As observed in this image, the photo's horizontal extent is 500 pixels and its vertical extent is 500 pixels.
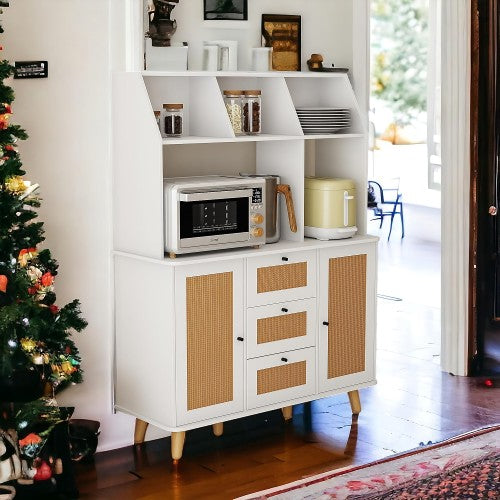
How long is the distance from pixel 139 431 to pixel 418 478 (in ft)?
4.23

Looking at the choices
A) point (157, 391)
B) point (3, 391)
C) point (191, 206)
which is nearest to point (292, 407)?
point (157, 391)

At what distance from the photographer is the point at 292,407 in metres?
5.16

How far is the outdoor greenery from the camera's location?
14.0 meters

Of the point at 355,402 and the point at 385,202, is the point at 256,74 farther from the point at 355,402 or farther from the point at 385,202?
the point at 385,202

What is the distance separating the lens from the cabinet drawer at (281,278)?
4.53 metres

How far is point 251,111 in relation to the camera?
466cm

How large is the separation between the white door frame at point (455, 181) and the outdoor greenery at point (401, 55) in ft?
26.6

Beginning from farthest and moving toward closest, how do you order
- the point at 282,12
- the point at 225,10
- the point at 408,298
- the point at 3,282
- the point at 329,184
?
the point at 408,298
the point at 282,12
the point at 329,184
the point at 225,10
the point at 3,282

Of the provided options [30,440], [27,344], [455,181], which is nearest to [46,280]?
[27,344]

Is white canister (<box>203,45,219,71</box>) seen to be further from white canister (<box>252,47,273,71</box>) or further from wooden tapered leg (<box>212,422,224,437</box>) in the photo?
wooden tapered leg (<box>212,422,224,437</box>)

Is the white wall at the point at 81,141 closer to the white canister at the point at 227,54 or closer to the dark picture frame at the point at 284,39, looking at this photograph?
the white canister at the point at 227,54

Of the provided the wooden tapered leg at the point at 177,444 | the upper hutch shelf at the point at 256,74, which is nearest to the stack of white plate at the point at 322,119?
the upper hutch shelf at the point at 256,74

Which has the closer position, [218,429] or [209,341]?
[209,341]

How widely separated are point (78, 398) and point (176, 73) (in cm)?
142
